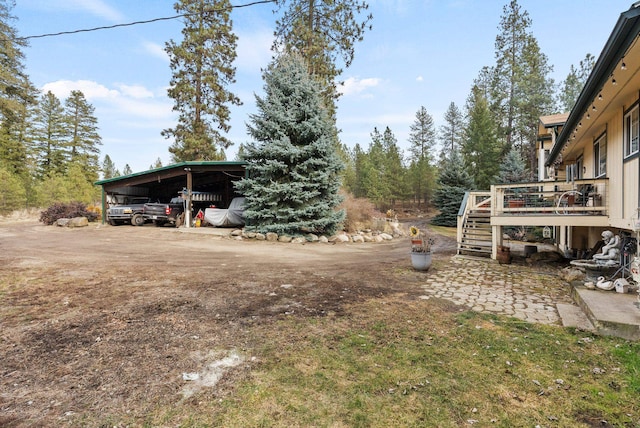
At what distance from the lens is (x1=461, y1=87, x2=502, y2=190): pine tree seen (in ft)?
90.6

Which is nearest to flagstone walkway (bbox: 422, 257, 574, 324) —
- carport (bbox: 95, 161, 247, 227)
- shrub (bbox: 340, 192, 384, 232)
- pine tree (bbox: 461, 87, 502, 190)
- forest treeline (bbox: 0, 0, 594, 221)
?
shrub (bbox: 340, 192, 384, 232)

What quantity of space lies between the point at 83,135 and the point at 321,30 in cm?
3215

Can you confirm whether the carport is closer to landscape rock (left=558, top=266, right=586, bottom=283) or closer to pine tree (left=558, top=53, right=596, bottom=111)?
landscape rock (left=558, top=266, right=586, bottom=283)

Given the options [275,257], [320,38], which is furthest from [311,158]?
[320,38]

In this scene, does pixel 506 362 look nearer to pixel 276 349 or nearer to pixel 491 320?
pixel 491 320

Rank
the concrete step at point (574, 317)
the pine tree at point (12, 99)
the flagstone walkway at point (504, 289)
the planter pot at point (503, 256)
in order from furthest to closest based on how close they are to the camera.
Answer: the pine tree at point (12, 99) < the planter pot at point (503, 256) < the flagstone walkway at point (504, 289) < the concrete step at point (574, 317)

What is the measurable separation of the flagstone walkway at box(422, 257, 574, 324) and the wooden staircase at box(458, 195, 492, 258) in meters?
1.52

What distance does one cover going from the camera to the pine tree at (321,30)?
711 inches

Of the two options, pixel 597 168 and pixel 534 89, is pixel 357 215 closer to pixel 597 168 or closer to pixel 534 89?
pixel 597 168

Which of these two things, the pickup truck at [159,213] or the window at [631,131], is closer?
the window at [631,131]

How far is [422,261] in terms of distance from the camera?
7000 mm

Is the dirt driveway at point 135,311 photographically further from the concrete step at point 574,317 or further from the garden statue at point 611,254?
the garden statue at point 611,254

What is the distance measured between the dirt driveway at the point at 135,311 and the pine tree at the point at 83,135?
3148cm

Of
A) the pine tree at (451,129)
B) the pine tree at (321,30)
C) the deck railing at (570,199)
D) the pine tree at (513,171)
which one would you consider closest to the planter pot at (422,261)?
the deck railing at (570,199)
